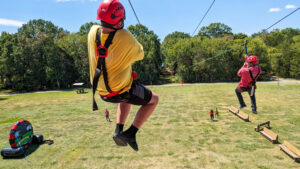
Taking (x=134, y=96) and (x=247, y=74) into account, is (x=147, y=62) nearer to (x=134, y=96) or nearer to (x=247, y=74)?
(x=247, y=74)

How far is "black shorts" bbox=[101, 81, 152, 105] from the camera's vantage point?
9.27 ft

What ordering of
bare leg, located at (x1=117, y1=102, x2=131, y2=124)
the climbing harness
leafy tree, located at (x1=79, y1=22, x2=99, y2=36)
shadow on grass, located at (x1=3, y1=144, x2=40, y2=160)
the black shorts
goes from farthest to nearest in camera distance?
1. leafy tree, located at (x1=79, y1=22, x2=99, y2=36)
2. shadow on grass, located at (x1=3, y1=144, x2=40, y2=160)
3. bare leg, located at (x1=117, y1=102, x2=131, y2=124)
4. the black shorts
5. the climbing harness

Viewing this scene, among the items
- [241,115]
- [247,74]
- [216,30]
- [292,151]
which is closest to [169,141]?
[292,151]

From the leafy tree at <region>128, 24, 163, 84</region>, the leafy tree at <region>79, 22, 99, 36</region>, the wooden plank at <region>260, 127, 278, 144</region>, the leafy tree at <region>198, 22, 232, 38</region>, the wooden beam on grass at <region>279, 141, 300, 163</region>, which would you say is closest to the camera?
the wooden beam on grass at <region>279, 141, 300, 163</region>

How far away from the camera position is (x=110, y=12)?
8.04 ft

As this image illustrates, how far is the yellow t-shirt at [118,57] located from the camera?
Answer: 2.42 m

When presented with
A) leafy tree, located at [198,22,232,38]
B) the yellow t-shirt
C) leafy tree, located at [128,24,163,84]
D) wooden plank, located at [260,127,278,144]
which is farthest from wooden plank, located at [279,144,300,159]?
leafy tree, located at [198,22,232,38]

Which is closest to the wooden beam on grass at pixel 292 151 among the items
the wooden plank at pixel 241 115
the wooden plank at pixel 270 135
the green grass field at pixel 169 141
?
the green grass field at pixel 169 141

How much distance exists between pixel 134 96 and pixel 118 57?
0.73 m

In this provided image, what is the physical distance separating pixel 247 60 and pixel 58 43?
56.2 metres

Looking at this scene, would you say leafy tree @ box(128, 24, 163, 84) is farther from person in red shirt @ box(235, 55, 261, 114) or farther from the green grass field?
person in red shirt @ box(235, 55, 261, 114)

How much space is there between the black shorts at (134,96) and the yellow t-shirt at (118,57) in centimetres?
12

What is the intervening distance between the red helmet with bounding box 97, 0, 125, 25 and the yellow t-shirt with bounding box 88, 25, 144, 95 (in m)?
0.17

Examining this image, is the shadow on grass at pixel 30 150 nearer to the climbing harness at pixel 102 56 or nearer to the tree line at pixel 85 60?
the climbing harness at pixel 102 56
